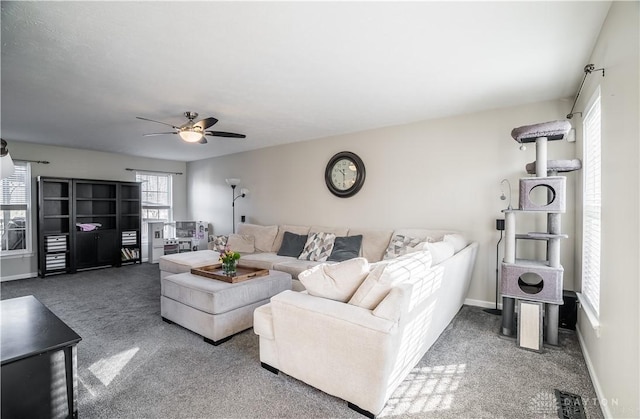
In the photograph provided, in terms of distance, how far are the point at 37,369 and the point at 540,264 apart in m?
3.63

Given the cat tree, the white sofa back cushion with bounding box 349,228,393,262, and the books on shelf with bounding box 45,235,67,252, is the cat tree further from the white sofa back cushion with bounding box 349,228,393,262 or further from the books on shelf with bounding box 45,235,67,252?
the books on shelf with bounding box 45,235,67,252

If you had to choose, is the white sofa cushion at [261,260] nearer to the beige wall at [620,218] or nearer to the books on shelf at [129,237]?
the books on shelf at [129,237]

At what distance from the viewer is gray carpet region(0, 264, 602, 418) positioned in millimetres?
1827

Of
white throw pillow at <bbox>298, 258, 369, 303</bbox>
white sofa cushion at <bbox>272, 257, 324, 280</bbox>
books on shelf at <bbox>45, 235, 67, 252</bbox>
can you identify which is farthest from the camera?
books on shelf at <bbox>45, 235, 67, 252</bbox>

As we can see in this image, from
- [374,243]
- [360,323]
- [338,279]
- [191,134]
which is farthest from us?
[374,243]

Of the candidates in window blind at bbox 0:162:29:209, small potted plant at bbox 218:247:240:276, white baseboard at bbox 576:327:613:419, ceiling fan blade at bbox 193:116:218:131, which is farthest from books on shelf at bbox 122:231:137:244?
white baseboard at bbox 576:327:613:419

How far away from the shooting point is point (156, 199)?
725 cm

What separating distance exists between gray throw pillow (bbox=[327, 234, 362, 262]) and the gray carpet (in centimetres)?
153

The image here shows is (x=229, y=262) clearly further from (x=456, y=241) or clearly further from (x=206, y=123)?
(x=456, y=241)

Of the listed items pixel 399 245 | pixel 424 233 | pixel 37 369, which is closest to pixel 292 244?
pixel 399 245

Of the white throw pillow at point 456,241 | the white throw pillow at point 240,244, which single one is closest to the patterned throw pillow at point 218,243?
the white throw pillow at point 240,244

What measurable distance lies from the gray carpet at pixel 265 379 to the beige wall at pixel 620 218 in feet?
1.21

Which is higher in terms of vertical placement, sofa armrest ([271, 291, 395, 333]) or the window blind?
the window blind

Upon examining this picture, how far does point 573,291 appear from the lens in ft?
10.0
